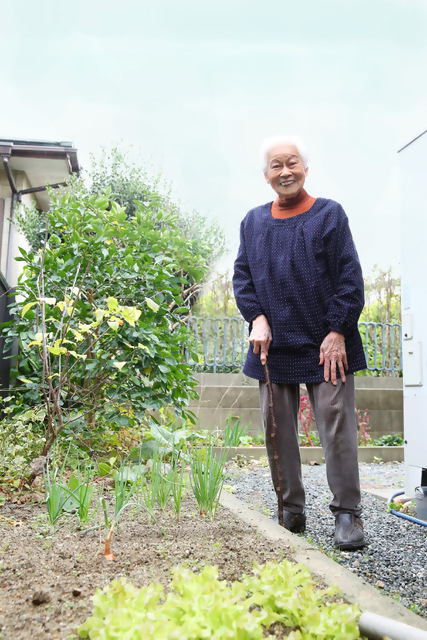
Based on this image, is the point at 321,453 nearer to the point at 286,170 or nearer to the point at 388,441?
the point at 388,441

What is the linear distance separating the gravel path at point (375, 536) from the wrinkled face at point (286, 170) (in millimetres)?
1379

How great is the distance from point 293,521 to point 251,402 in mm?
3660

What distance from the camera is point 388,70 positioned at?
3406 cm

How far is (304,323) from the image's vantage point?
7.27ft

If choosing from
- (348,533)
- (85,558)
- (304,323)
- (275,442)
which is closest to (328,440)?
(275,442)

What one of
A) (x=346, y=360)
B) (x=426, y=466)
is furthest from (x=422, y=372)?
(x=346, y=360)

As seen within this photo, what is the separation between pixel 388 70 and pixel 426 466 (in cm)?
3640

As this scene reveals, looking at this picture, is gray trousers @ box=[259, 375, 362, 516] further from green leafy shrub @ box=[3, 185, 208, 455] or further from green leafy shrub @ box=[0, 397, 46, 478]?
green leafy shrub @ box=[0, 397, 46, 478]

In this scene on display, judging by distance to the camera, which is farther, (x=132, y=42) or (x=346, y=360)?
(x=132, y=42)

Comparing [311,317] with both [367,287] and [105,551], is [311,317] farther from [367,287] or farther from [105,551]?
[367,287]

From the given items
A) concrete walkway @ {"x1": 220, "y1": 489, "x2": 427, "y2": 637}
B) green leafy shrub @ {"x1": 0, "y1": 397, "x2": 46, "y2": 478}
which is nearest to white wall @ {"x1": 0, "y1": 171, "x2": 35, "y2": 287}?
green leafy shrub @ {"x1": 0, "y1": 397, "x2": 46, "y2": 478}

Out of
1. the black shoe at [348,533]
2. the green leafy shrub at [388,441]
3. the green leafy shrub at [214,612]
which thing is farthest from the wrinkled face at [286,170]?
the green leafy shrub at [388,441]

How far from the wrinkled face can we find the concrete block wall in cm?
327

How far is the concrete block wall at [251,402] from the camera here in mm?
5754
